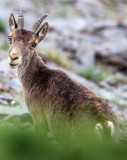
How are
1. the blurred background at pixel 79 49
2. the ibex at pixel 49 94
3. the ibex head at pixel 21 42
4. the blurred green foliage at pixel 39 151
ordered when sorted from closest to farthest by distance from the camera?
the blurred green foliage at pixel 39 151 < the ibex at pixel 49 94 < the ibex head at pixel 21 42 < the blurred background at pixel 79 49

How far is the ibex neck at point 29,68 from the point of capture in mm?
6469

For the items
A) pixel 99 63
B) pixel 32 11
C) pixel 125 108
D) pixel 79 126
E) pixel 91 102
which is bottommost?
pixel 79 126

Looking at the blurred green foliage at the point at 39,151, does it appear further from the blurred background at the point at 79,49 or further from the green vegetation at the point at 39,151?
the blurred background at the point at 79,49

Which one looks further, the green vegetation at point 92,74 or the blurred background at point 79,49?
the green vegetation at point 92,74

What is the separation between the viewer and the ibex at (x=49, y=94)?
436cm

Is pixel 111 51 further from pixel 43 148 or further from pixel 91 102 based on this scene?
pixel 43 148

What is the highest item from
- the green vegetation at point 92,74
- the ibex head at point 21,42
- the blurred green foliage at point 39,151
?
the green vegetation at point 92,74

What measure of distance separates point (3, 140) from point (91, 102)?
3331mm

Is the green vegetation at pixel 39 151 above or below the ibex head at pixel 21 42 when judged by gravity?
below

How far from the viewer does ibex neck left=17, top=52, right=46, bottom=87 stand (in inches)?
255

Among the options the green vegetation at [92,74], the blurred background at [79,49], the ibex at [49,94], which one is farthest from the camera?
the green vegetation at [92,74]

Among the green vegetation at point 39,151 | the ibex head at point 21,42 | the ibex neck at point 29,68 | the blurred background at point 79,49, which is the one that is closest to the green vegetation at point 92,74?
the blurred background at point 79,49

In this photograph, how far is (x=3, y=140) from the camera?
1295mm

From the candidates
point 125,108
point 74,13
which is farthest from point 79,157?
point 74,13
